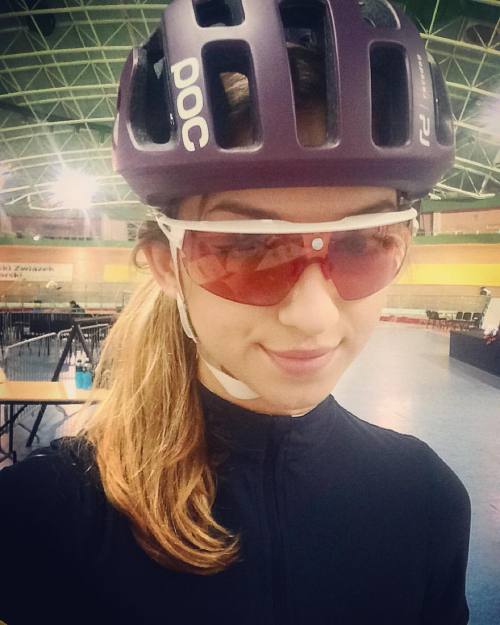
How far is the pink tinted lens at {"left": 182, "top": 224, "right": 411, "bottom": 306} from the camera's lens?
0.77 meters

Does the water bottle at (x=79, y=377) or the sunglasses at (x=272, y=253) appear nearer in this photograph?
the sunglasses at (x=272, y=253)

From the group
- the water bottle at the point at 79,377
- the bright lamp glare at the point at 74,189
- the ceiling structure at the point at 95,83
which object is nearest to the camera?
the water bottle at the point at 79,377

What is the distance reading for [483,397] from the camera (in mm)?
6184

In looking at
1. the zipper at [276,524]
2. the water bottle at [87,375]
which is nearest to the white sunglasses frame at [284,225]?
the zipper at [276,524]

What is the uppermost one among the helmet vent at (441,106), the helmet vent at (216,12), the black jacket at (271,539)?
the helmet vent at (216,12)

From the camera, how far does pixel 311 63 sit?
0.81m

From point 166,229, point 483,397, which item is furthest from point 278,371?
point 483,397

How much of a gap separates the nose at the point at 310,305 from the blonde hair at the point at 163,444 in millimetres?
259

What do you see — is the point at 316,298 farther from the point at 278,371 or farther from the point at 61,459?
the point at 61,459

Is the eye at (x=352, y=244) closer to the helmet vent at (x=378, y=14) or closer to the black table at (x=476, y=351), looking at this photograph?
the helmet vent at (x=378, y=14)

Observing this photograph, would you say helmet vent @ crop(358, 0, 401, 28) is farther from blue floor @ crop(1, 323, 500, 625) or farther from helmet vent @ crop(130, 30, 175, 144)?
blue floor @ crop(1, 323, 500, 625)

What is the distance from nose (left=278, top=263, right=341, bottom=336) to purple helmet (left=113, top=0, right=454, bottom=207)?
0.14m

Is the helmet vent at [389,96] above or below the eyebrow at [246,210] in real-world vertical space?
above

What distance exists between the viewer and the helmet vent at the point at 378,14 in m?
0.85
